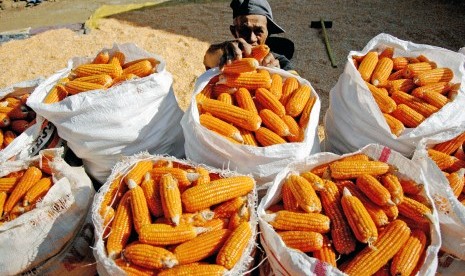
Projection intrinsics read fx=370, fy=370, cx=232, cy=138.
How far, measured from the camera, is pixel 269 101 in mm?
2594

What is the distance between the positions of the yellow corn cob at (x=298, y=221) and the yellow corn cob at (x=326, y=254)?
0.26 ft

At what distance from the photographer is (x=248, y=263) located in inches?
76.8

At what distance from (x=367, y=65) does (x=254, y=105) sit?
971 mm

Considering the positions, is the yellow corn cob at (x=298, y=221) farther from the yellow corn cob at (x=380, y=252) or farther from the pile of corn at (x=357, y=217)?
the yellow corn cob at (x=380, y=252)

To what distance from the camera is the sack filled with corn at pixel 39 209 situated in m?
2.16

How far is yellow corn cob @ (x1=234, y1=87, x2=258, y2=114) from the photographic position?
2.58 m

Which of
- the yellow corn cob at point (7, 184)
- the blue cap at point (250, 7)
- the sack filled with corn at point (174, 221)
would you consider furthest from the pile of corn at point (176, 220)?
the blue cap at point (250, 7)

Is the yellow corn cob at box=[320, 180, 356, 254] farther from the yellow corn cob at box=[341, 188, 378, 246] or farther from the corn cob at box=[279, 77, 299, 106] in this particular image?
the corn cob at box=[279, 77, 299, 106]

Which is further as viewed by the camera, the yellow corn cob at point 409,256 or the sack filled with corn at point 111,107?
the sack filled with corn at point 111,107

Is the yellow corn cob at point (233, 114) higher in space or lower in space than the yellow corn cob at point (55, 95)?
lower

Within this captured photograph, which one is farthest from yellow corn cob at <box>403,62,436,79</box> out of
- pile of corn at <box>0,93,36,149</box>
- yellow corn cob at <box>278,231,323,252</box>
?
pile of corn at <box>0,93,36,149</box>

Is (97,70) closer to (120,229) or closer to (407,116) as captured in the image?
(120,229)

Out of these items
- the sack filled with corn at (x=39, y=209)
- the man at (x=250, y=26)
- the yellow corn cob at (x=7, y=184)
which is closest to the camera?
the sack filled with corn at (x=39, y=209)

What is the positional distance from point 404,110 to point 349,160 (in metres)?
0.62
